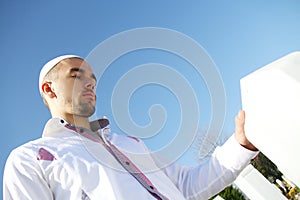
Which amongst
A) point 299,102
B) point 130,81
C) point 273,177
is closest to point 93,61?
point 130,81

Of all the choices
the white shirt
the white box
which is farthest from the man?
the white box

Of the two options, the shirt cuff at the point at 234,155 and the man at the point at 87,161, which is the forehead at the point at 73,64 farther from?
the shirt cuff at the point at 234,155

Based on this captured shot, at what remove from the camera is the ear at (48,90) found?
2514 millimetres

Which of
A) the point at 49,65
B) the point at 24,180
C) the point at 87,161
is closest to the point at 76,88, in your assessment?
the point at 49,65

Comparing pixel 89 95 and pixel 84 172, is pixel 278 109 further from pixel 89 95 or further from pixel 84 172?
pixel 89 95

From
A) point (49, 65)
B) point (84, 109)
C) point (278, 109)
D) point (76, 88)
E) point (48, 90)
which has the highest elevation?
point (49, 65)

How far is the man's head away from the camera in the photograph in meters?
2.35

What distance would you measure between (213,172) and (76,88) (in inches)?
36.6

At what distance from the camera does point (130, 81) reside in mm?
1934

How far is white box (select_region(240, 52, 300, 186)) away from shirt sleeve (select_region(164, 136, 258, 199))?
0.89m

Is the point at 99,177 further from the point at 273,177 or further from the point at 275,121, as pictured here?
the point at 273,177

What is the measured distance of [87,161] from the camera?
79.2 inches

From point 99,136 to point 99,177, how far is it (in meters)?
0.49

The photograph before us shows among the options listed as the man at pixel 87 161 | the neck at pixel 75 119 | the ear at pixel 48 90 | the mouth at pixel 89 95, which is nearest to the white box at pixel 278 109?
the man at pixel 87 161
